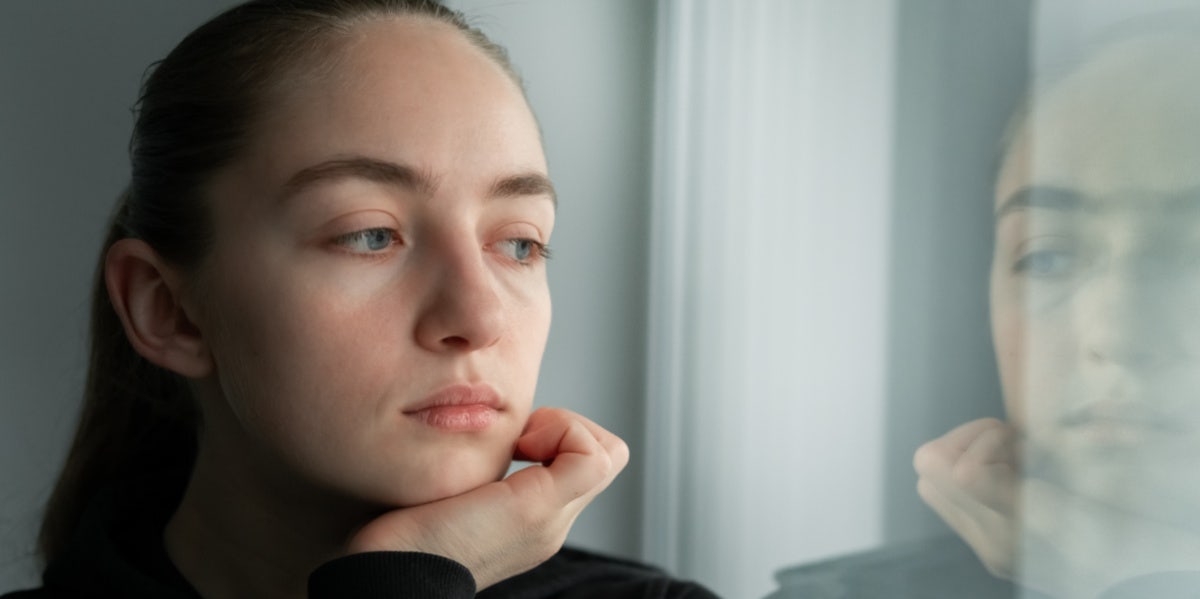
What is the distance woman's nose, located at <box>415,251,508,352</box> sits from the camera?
35.1 inches

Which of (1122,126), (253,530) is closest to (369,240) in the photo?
(253,530)

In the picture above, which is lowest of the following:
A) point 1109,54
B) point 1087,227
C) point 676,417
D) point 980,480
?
point 676,417

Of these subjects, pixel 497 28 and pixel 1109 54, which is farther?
pixel 497 28

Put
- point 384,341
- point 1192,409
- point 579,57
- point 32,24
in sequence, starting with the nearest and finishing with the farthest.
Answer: point 1192,409, point 384,341, point 579,57, point 32,24

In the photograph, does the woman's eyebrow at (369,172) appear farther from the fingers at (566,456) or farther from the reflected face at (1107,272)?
the reflected face at (1107,272)

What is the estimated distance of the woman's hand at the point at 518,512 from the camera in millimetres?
922

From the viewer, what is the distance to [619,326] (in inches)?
54.7

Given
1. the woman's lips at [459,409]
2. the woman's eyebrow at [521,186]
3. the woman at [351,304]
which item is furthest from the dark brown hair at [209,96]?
the woman's lips at [459,409]

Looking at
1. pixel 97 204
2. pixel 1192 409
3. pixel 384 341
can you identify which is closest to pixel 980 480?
pixel 1192 409

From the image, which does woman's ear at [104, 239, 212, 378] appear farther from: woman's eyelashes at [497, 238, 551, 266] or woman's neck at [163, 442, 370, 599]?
woman's eyelashes at [497, 238, 551, 266]

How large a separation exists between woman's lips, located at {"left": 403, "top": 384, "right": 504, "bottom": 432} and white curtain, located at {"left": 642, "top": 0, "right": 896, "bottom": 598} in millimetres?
299

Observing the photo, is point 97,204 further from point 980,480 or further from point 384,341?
point 980,480

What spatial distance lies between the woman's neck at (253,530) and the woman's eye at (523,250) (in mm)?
269

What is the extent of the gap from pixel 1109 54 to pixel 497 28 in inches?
35.7
